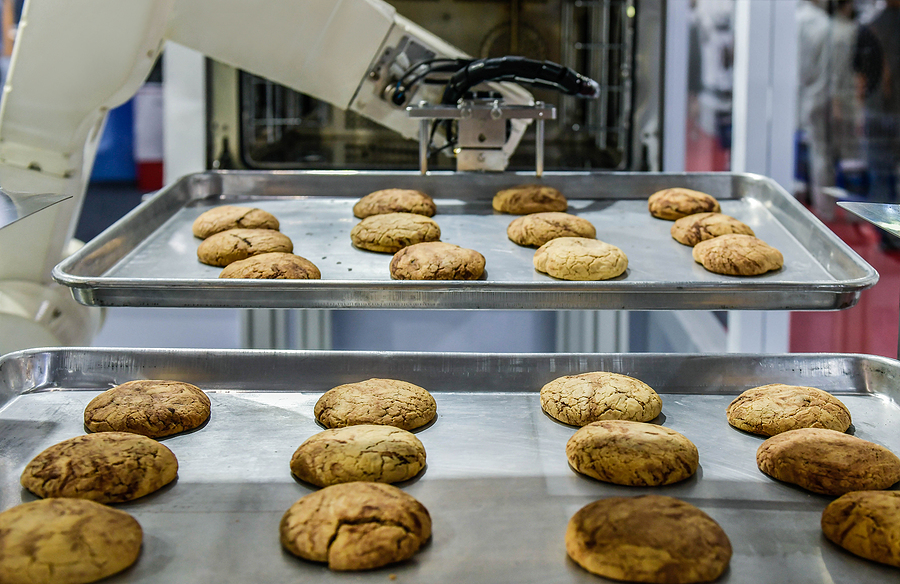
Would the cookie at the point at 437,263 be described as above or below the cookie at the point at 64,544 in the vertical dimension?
above

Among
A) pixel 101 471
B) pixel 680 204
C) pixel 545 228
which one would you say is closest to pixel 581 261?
pixel 545 228

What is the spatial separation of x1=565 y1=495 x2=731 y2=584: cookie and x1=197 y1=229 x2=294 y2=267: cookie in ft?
2.63

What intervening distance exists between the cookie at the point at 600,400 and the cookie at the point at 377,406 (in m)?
0.18

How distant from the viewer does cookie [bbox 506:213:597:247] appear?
4.98 ft

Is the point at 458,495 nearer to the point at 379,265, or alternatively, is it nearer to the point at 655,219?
the point at 379,265

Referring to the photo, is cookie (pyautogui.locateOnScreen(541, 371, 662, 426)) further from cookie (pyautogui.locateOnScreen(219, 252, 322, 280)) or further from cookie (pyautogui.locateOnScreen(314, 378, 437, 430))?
cookie (pyautogui.locateOnScreen(219, 252, 322, 280))

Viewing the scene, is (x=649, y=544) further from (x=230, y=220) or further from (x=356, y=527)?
(x=230, y=220)

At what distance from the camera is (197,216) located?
5.56 ft

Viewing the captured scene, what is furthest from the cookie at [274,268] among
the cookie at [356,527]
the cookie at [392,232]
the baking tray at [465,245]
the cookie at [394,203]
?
the cookie at [356,527]

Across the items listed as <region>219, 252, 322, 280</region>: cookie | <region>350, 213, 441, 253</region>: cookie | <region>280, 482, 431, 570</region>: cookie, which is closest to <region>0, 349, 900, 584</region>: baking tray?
<region>280, 482, 431, 570</region>: cookie

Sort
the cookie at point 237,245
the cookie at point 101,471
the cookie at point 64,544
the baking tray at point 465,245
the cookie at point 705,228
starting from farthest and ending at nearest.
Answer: the cookie at point 705,228, the cookie at point 237,245, the baking tray at point 465,245, the cookie at point 101,471, the cookie at point 64,544

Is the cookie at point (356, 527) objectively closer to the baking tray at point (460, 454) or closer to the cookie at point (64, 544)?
the baking tray at point (460, 454)

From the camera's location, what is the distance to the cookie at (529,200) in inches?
66.4

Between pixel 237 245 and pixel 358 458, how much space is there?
57 centimetres
